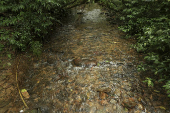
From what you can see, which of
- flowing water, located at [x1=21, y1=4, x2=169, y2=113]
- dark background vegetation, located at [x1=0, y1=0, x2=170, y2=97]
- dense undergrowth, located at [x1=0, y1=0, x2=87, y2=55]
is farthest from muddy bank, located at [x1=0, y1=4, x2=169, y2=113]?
dense undergrowth, located at [x1=0, y1=0, x2=87, y2=55]

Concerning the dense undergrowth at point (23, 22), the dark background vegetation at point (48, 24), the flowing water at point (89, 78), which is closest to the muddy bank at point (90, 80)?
the flowing water at point (89, 78)

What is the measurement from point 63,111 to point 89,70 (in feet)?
5.02

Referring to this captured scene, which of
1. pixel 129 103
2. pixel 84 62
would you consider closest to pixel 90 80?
pixel 84 62

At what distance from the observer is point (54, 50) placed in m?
5.00

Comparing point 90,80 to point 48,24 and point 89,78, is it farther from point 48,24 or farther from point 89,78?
point 48,24

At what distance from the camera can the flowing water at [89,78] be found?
2.89 meters

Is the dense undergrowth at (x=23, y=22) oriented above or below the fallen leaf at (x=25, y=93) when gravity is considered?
above

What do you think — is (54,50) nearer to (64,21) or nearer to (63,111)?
(63,111)

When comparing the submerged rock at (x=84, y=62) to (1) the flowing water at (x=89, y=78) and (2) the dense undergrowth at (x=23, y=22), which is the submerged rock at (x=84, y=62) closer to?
(1) the flowing water at (x=89, y=78)

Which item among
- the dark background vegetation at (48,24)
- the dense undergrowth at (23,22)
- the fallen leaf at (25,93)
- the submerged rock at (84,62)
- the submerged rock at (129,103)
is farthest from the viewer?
the submerged rock at (84,62)

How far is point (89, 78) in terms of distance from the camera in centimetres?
361

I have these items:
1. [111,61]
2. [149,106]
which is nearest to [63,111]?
[149,106]

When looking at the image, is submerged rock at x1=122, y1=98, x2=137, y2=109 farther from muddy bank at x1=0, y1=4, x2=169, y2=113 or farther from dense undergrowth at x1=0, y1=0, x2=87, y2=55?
dense undergrowth at x1=0, y1=0, x2=87, y2=55

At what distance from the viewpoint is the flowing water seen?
9.47 feet
